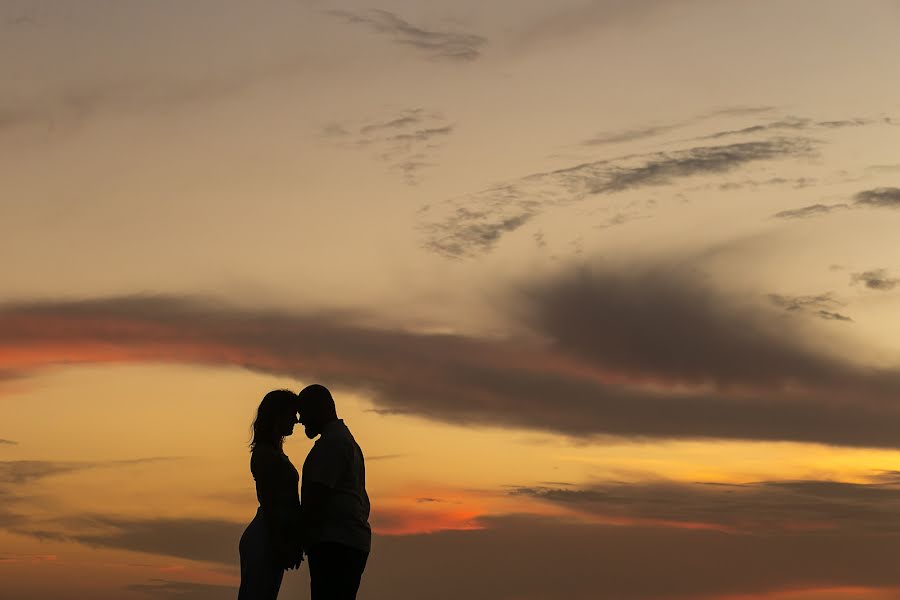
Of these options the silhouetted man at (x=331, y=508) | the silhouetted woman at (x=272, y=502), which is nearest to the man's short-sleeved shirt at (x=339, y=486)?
the silhouetted man at (x=331, y=508)

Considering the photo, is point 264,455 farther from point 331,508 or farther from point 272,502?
point 331,508

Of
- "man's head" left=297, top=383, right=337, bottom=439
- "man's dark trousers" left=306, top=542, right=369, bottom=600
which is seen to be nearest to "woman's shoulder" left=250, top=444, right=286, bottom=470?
"man's head" left=297, top=383, right=337, bottom=439

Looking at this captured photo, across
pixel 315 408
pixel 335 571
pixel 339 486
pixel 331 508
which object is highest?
pixel 315 408

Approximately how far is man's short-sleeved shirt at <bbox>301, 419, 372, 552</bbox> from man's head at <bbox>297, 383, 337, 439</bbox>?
65mm

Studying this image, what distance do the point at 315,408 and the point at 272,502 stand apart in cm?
85

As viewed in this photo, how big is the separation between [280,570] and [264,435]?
1098 millimetres

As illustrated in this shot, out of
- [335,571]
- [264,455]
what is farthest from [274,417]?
[335,571]

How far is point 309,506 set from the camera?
800 cm

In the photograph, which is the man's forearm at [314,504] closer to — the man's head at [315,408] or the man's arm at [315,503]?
the man's arm at [315,503]

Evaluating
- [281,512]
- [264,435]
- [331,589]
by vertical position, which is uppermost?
[264,435]

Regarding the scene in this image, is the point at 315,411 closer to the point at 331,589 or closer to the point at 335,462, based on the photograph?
the point at 335,462

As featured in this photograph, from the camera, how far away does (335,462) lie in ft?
26.3

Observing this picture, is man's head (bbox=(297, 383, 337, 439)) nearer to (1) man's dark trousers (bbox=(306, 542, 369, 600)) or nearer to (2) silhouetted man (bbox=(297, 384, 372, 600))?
(2) silhouetted man (bbox=(297, 384, 372, 600))

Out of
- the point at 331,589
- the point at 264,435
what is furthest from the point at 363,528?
the point at 264,435
